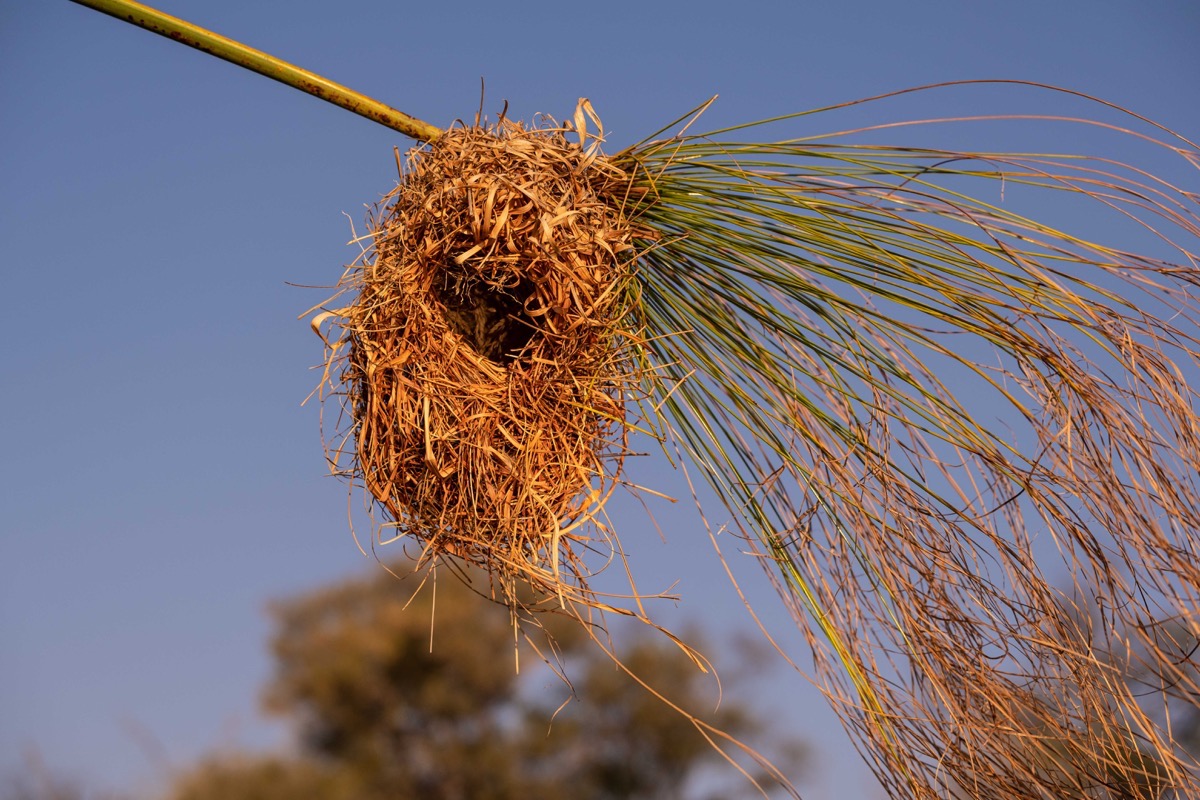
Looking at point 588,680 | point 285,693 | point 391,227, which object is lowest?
point 391,227

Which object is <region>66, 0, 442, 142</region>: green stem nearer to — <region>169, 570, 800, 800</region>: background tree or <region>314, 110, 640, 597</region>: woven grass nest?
<region>314, 110, 640, 597</region>: woven grass nest

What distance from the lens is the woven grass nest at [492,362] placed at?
3.27ft

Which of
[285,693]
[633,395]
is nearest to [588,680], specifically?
[285,693]

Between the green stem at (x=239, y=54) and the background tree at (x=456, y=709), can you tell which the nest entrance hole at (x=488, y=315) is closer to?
the green stem at (x=239, y=54)

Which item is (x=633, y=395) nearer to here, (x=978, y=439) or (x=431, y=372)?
(x=431, y=372)

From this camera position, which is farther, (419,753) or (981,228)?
(419,753)

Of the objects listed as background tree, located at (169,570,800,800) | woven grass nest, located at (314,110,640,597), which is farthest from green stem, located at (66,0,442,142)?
background tree, located at (169,570,800,800)

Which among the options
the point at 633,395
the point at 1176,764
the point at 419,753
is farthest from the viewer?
the point at 419,753

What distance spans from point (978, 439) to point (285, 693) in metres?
6.00

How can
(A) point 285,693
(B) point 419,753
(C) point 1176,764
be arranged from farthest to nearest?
(B) point 419,753 → (A) point 285,693 → (C) point 1176,764

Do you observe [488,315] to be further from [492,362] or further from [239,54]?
[239,54]

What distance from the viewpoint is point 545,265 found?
1007mm

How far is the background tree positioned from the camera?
6293mm

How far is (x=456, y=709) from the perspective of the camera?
6.66 m
